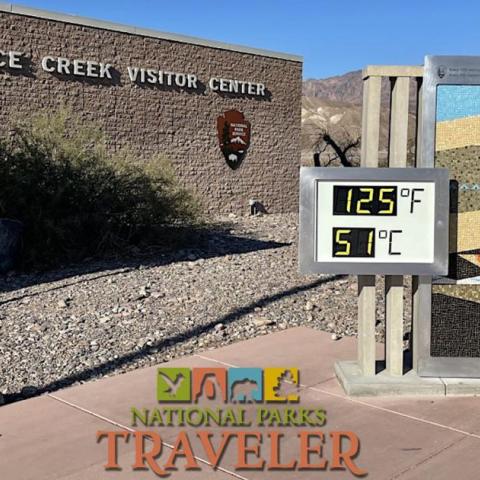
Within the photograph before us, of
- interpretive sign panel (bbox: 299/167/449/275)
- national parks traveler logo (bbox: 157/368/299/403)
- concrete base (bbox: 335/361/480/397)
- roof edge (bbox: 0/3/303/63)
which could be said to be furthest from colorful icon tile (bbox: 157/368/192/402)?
roof edge (bbox: 0/3/303/63)

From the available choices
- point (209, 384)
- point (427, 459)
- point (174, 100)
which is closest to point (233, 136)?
point (174, 100)

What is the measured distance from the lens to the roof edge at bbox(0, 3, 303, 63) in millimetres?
17453

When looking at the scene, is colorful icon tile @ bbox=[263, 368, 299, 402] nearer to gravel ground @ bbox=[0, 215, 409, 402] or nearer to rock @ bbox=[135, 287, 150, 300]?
gravel ground @ bbox=[0, 215, 409, 402]

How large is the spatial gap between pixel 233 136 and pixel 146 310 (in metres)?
15.0

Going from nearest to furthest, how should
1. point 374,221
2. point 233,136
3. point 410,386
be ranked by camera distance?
1. point 374,221
2. point 410,386
3. point 233,136

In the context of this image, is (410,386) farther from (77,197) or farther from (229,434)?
(77,197)

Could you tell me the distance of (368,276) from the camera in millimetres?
5625

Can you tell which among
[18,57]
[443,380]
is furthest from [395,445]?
[18,57]

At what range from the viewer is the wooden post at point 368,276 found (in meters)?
5.49

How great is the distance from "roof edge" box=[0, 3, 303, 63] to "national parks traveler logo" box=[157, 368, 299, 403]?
45.7ft

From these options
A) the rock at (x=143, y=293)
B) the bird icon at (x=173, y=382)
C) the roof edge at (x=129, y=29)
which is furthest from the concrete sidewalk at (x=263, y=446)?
the roof edge at (x=129, y=29)

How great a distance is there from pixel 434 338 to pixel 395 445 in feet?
4.45

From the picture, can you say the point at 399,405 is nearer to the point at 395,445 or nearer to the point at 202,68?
the point at 395,445

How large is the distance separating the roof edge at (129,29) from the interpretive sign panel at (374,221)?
1428 centimetres
